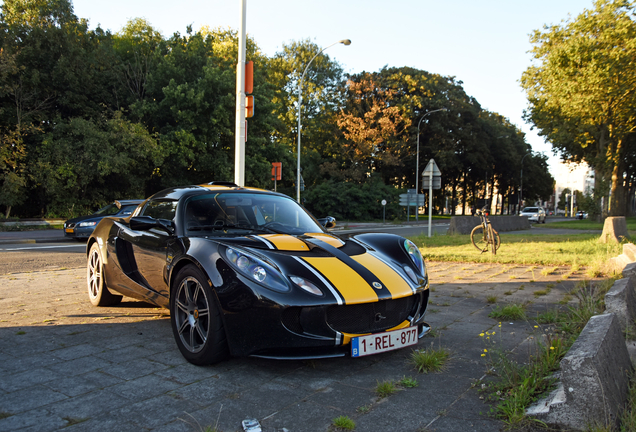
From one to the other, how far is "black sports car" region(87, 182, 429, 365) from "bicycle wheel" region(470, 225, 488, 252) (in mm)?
7540

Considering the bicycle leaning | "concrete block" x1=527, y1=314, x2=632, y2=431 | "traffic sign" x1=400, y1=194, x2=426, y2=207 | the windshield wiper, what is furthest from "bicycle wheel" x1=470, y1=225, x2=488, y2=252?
"traffic sign" x1=400, y1=194, x2=426, y2=207

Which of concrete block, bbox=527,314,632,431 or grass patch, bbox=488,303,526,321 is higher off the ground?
concrete block, bbox=527,314,632,431

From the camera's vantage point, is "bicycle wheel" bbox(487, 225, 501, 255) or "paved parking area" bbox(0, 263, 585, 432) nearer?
"paved parking area" bbox(0, 263, 585, 432)

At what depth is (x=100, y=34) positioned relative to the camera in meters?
27.8

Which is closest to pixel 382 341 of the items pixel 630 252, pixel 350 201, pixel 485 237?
pixel 630 252

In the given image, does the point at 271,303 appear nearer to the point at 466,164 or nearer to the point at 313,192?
the point at 313,192

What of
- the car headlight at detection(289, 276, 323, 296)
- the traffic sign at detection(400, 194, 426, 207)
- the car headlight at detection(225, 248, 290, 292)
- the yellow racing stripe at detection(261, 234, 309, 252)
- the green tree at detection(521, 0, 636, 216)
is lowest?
the car headlight at detection(289, 276, 323, 296)

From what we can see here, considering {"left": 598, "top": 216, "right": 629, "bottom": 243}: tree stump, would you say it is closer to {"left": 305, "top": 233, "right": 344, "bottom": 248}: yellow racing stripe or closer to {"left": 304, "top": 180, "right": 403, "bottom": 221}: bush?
{"left": 305, "top": 233, "right": 344, "bottom": 248}: yellow racing stripe

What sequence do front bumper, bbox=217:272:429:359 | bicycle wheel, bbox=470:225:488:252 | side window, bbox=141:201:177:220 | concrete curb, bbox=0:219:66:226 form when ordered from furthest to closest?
concrete curb, bbox=0:219:66:226
bicycle wheel, bbox=470:225:488:252
side window, bbox=141:201:177:220
front bumper, bbox=217:272:429:359

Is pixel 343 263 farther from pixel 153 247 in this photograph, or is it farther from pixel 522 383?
pixel 153 247

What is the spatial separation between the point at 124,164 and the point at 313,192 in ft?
56.3

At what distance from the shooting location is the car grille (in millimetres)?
3182

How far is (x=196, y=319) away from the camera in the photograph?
348 cm

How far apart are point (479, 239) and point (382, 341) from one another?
365 inches
